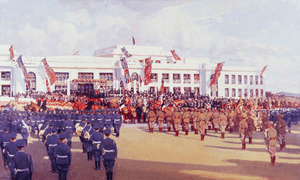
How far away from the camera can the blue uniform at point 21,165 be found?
7443 millimetres

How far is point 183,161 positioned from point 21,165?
19.0 feet

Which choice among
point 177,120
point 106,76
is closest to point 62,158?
point 177,120

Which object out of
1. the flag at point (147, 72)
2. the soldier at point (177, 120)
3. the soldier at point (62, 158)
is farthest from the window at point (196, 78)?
the soldier at point (62, 158)

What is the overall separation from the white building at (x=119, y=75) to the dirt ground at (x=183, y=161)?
1724 centimetres

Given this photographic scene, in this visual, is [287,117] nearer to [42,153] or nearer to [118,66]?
[42,153]

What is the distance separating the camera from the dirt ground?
9.57m

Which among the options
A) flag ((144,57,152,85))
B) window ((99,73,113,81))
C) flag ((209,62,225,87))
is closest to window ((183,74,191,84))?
flag ((209,62,225,87))

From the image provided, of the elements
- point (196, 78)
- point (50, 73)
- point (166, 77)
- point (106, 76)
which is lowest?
point (196, 78)

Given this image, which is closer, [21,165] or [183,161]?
[21,165]

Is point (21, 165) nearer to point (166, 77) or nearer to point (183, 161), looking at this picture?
point (183, 161)

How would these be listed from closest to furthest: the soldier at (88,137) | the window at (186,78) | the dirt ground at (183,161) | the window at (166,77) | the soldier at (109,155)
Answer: the soldier at (109,155)
the dirt ground at (183,161)
the soldier at (88,137)
the window at (166,77)
the window at (186,78)

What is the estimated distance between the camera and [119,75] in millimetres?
36062

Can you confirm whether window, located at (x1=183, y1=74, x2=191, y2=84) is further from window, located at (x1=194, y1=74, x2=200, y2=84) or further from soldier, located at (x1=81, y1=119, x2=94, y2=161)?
soldier, located at (x1=81, y1=119, x2=94, y2=161)

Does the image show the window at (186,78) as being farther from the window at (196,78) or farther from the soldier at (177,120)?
the soldier at (177,120)
